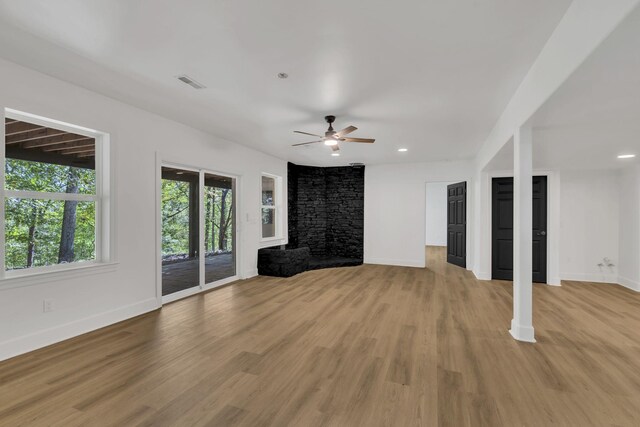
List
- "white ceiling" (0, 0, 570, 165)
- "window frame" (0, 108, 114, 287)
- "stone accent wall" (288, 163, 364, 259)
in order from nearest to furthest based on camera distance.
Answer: "white ceiling" (0, 0, 570, 165), "window frame" (0, 108, 114, 287), "stone accent wall" (288, 163, 364, 259)

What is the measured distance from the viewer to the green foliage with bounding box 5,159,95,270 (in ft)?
8.70

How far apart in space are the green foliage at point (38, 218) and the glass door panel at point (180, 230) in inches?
40.7

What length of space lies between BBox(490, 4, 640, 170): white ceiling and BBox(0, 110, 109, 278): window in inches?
173

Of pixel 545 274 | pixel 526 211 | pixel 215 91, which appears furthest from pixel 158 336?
pixel 545 274

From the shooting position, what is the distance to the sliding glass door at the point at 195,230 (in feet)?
13.9

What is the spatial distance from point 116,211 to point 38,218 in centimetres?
67

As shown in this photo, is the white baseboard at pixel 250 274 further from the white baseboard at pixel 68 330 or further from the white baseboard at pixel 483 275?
the white baseboard at pixel 483 275

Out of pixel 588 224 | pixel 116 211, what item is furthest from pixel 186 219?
pixel 588 224

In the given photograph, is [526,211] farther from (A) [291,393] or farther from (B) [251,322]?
(B) [251,322]

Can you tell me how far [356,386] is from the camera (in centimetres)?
212

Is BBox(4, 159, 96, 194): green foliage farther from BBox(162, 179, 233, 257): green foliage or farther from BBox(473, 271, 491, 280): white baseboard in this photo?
BBox(473, 271, 491, 280): white baseboard

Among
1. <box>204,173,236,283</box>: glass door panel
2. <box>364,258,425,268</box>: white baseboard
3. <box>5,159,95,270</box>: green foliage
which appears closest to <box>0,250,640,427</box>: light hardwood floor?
<box>5,159,95,270</box>: green foliage

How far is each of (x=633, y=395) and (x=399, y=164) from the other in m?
5.75

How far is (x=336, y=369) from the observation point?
92.9 inches
